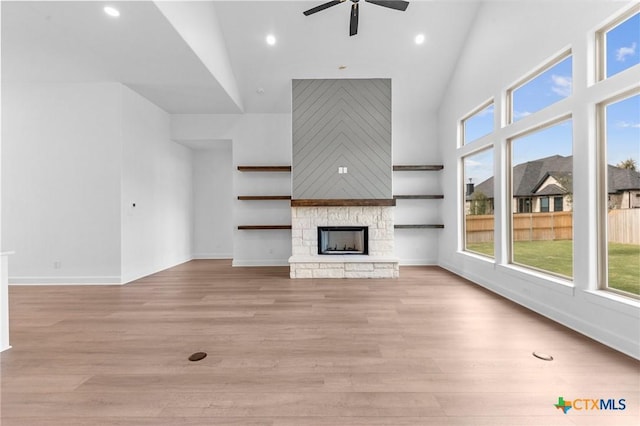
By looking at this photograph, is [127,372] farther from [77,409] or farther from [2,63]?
[2,63]

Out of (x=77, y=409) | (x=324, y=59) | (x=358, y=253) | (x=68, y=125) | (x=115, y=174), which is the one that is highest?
(x=324, y=59)

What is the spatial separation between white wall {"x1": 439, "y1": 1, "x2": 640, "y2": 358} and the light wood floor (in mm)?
242

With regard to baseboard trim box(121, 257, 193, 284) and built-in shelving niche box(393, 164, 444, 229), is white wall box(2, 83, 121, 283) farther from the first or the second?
built-in shelving niche box(393, 164, 444, 229)

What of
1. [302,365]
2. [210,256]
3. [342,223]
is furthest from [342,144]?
[210,256]

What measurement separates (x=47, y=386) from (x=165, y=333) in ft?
2.83

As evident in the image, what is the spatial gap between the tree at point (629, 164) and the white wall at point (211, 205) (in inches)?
260

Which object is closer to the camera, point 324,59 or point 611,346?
point 611,346

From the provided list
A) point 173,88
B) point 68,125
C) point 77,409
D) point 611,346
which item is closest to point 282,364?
point 77,409

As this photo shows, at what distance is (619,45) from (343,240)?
414cm

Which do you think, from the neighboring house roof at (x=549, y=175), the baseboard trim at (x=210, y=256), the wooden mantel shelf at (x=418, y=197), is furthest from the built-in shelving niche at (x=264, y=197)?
the neighboring house roof at (x=549, y=175)

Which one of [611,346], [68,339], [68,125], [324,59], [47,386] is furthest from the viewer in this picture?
[324,59]

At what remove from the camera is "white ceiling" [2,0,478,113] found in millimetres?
3221

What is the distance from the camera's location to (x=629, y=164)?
2.38 meters

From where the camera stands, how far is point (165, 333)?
8.69 ft
